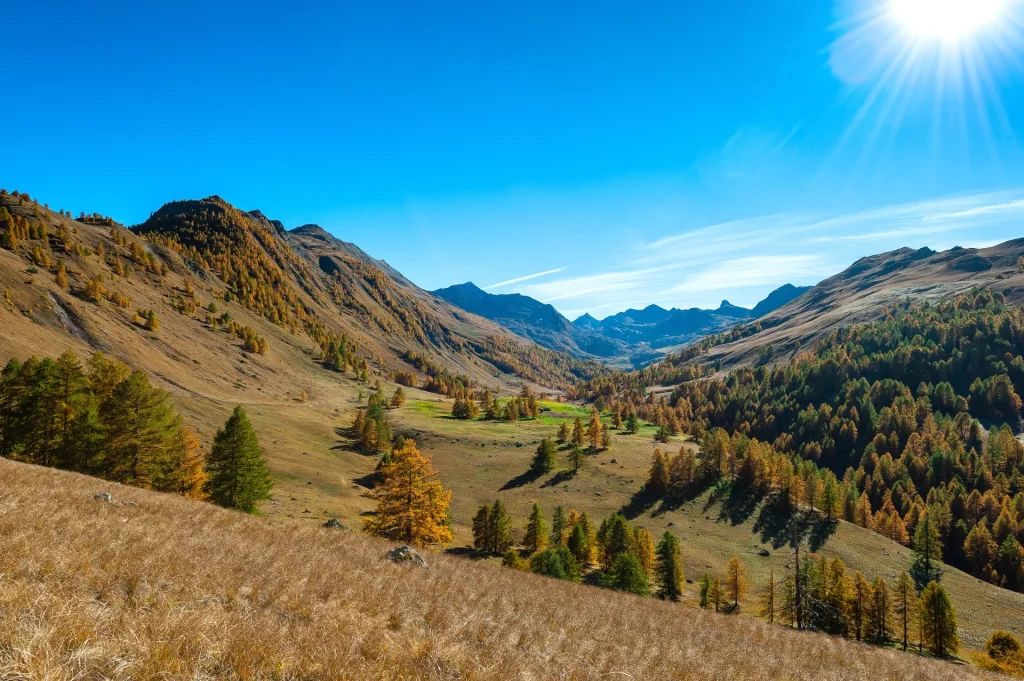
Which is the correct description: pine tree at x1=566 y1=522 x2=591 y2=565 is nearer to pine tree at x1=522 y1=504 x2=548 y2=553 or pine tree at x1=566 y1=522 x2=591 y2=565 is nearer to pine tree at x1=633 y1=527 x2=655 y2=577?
pine tree at x1=522 y1=504 x2=548 y2=553

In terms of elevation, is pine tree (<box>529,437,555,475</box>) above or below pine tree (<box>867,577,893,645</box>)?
above

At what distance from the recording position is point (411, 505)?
45.2 meters

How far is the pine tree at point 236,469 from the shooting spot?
137 feet

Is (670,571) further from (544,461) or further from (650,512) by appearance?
(544,461)

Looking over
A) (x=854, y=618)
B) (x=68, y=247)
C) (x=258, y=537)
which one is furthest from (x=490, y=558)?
(x=68, y=247)

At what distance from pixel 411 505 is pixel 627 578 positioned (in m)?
26.1

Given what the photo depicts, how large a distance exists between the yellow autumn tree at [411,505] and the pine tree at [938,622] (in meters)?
57.7

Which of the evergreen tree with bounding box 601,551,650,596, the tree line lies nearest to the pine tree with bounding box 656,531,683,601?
the evergreen tree with bounding box 601,551,650,596

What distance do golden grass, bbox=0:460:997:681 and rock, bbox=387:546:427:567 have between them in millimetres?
601

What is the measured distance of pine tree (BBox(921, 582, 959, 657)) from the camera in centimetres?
5350

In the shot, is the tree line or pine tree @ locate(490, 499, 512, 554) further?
pine tree @ locate(490, 499, 512, 554)

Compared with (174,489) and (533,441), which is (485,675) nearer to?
(174,489)

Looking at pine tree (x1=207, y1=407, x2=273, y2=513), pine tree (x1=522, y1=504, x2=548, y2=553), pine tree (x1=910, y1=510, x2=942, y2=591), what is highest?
pine tree (x1=207, y1=407, x2=273, y2=513)

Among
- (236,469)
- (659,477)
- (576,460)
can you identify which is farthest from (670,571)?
(236,469)
